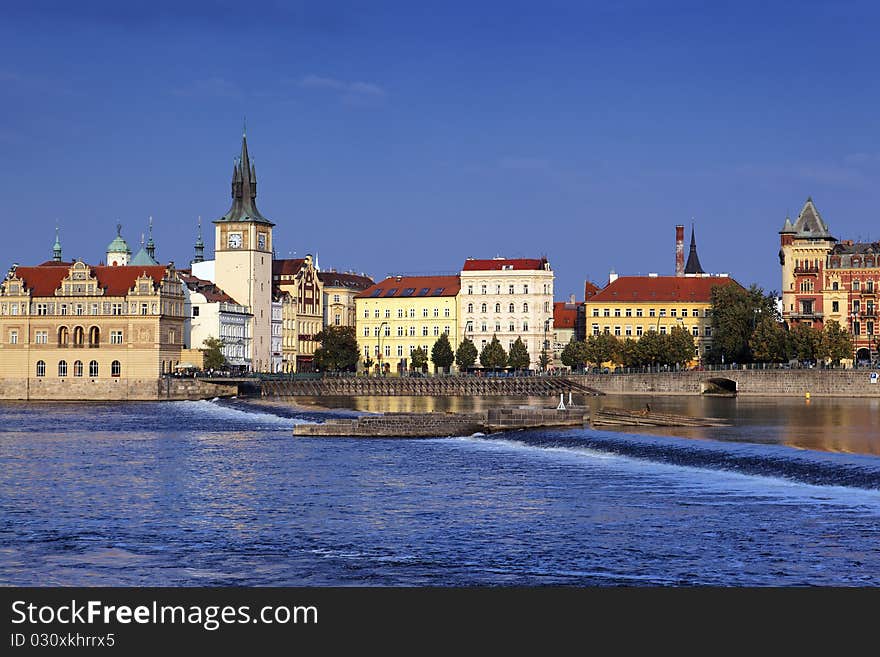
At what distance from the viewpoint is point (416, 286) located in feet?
601

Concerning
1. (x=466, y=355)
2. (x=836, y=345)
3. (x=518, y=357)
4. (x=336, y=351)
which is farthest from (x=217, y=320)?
(x=836, y=345)

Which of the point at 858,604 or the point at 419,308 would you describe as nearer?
the point at 858,604

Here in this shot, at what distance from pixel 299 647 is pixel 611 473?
101 ft

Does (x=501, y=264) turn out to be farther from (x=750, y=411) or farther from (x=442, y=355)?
(x=750, y=411)

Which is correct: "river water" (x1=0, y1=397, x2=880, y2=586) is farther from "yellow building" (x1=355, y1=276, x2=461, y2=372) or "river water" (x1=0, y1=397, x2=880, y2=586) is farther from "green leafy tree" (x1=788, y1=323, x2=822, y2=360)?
"yellow building" (x1=355, y1=276, x2=461, y2=372)

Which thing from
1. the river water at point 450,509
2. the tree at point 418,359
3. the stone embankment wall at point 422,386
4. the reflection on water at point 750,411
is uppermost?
the tree at point 418,359

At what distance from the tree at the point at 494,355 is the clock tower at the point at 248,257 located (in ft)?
92.0

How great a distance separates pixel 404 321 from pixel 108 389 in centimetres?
4574

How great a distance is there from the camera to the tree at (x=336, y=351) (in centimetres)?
17300

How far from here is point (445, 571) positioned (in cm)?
3159

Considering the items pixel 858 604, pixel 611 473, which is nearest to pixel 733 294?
pixel 611 473

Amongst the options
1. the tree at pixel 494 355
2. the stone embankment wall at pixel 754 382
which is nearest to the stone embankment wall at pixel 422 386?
the stone embankment wall at pixel 754 382

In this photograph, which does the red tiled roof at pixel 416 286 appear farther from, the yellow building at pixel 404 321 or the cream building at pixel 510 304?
the cream building at pixel 510 304

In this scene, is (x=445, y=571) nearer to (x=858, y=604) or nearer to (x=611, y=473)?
(x=858, y=604)
